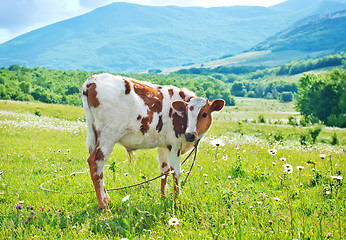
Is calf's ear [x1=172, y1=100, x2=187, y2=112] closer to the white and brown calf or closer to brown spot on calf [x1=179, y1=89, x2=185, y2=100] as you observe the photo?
the white and brown calf

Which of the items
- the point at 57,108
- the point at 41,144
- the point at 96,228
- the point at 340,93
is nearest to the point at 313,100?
the point at 340,93

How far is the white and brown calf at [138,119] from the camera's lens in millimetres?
5945

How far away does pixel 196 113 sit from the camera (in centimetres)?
654

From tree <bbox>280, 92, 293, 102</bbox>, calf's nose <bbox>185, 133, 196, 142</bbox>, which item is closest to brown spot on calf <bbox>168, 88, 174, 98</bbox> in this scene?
calf's nose <bbox>185, 133, 196, 142</bbox>

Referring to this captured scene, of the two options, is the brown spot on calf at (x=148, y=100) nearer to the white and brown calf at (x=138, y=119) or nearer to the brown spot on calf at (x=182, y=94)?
the white and brown calf at (x=138, y=119)

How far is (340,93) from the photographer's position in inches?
2840

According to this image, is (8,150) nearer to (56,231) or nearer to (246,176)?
(56,231)

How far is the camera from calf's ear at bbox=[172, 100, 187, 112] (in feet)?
21.7

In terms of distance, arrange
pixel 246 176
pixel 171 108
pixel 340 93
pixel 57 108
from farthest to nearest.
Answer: pixel 340 93
pixel 57 108
pixel 246 176
pixel 171 108

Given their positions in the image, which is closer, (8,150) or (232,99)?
(8,150)

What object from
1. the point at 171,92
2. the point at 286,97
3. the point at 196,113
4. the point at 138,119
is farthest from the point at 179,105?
the point at 286,97

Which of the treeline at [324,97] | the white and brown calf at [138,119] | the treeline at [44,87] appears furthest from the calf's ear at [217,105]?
the treeline at [44,87]

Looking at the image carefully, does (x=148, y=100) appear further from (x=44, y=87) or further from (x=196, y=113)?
(x=44, y=87)

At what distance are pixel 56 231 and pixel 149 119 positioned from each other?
2.78 metres
